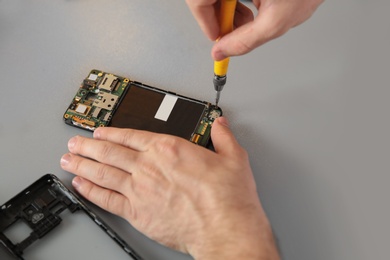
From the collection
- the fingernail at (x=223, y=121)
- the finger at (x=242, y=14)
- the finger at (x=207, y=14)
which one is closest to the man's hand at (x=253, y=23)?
the finger at (x=207, y=14)

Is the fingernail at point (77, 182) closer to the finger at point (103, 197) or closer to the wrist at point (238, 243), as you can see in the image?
the finger at point (103, 197)

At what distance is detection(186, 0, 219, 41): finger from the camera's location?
3.36 feet

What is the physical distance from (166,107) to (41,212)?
54cm

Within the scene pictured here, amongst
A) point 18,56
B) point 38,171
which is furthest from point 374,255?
point 18,56

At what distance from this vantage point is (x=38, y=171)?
4.31ft

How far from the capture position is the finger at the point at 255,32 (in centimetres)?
107

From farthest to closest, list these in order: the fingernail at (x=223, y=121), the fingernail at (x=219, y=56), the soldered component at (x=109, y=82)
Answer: the soldered component at (x=109, y=82) → the fingernail at (x=223, y=121) → the fingernail at (x=219, y=56)

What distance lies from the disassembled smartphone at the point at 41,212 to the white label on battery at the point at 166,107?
0.40 metres

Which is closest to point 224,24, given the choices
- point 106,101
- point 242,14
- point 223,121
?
point 242,14

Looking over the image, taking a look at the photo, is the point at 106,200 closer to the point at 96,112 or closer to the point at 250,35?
the point at 96,112

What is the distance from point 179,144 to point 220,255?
13.9 inches

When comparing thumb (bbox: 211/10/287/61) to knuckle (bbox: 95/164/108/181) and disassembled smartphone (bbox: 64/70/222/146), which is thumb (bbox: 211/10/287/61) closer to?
disassembled smartphone (bbox: 64/70/222/146)

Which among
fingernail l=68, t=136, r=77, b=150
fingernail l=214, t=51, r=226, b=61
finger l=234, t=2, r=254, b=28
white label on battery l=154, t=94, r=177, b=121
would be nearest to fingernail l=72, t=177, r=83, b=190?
fingernail l=68, t=136, r=77, b=150

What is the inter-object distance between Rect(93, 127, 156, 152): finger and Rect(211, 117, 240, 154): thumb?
0.67 ft
